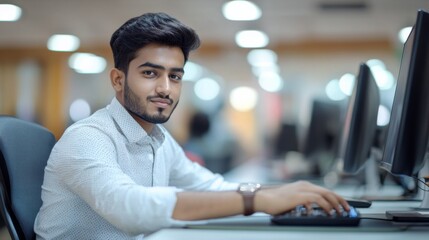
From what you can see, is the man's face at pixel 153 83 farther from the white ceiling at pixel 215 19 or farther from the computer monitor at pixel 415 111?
the white ceiling at pixel 215 19

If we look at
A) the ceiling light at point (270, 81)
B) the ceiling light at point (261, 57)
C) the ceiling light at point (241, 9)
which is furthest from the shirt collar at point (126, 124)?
the ceiling light at point (270, 81)

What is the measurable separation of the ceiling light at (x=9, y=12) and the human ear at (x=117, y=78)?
6521 millimetres

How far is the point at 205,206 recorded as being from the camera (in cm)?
120

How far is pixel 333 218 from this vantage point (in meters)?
1.18

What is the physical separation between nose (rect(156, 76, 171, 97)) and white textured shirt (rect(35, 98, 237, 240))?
0.13 metres

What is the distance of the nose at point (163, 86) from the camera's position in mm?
1479

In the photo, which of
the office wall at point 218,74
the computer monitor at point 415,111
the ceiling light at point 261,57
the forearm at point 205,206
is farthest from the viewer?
the ceiling light at point 261,57

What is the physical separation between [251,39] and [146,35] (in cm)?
908

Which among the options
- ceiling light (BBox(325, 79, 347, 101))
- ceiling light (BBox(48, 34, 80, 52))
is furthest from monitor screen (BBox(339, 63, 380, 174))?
ceiling light (BBox(325, 79, 347, 101))

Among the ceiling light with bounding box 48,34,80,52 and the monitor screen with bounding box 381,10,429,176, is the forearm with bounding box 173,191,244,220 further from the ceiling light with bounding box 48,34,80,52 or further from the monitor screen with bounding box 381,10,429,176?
the ceiling light with bounding box 48,34,80,52

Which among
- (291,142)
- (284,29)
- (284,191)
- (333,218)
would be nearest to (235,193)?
(284,191)

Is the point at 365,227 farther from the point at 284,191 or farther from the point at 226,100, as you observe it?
the point at 226,100

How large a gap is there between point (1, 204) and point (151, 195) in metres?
0.50

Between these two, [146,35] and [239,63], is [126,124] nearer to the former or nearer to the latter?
[146,35]
